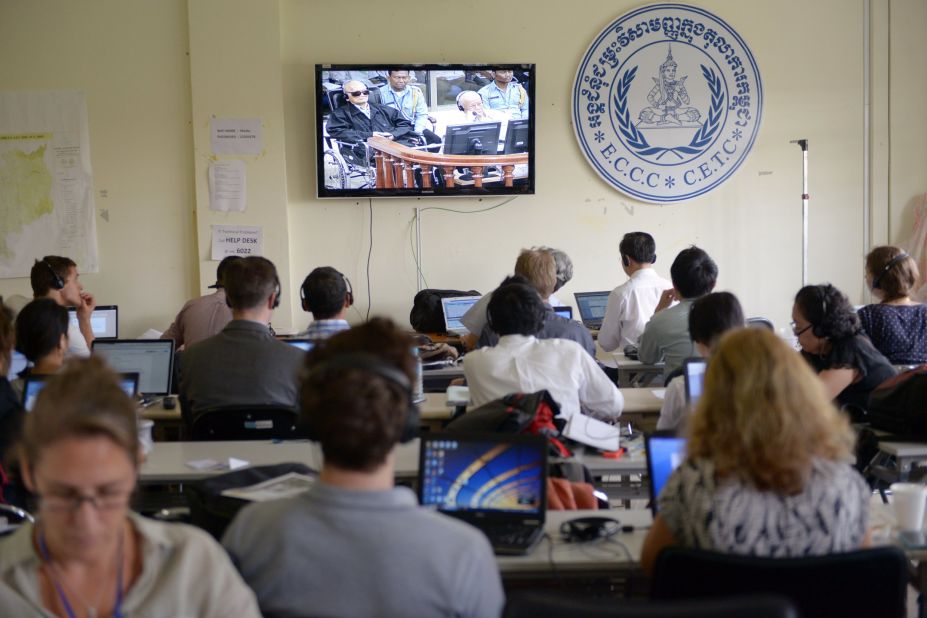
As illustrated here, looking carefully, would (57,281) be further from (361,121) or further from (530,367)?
(530,367)

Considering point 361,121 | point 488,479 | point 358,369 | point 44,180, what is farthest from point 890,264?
point 44,180

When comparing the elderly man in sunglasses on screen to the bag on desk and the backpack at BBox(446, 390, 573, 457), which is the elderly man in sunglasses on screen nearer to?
the backpack at BBox(446, 390, 573, 457)

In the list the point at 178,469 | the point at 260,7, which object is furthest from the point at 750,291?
the point at 178,469

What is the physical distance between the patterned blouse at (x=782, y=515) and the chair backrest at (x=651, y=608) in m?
0.57

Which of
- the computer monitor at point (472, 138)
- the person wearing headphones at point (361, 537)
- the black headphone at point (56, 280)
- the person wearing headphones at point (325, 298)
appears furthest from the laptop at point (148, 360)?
the person wearing headphones at point (361, 537)

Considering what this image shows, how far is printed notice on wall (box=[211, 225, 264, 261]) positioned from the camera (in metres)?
6.83

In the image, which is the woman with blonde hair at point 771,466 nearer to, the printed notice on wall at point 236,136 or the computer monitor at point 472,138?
the computer monitor at point 472,138

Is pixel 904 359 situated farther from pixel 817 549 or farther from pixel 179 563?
pixel 179 563

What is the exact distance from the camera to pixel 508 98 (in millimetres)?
6922

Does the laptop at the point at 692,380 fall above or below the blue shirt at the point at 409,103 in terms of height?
below

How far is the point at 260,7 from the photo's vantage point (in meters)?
6.71

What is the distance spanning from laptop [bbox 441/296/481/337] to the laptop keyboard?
400 cm

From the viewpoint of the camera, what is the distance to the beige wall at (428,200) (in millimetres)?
6812

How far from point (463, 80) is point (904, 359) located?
3501 mm
